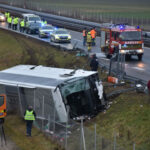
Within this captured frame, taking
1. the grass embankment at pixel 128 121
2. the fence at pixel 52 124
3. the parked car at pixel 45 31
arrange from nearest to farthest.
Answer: the fence at pixel 52 124 → the grass embankment at pixel 128 121 → the parked car at pixel 45 31

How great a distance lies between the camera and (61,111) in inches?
640

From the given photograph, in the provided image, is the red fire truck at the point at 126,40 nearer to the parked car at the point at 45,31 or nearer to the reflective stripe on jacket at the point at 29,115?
the reflective stripe on jacket at the point at 29,115

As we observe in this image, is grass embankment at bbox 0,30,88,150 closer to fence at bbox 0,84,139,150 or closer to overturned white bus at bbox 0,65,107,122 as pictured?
fence at bbox 0,84,139,150

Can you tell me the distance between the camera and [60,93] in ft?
53.7

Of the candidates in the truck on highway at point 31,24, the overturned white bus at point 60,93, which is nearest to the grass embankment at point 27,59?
the overturned white bus at point 60,93

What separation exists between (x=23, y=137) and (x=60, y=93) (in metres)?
2.32

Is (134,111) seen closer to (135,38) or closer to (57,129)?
(57,129)

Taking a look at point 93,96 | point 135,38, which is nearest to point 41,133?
point 93,96

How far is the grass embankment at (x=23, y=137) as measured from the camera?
49.3ft

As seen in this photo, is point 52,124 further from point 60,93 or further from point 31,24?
point 31,24

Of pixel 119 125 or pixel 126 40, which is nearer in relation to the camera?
pixel 119 125

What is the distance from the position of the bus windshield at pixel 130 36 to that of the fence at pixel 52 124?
12184mm

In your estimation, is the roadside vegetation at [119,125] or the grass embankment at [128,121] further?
the roadside vegetation at [119,125]

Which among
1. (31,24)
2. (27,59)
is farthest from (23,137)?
Answer: (31,24)
